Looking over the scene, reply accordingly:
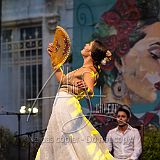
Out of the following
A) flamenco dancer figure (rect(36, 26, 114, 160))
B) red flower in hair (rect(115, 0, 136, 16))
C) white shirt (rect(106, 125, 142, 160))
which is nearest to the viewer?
flamenco dancer figure (rect(36, 26, 114, 160))

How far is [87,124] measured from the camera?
5.26 meters

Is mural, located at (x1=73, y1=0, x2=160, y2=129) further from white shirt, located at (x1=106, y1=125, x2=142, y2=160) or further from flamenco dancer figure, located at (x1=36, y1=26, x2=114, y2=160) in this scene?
flamenco dancer figure, located at (x1=36, y1=26, x2=114, y2=160)

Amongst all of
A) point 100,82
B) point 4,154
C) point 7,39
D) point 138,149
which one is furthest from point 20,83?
point 138,149

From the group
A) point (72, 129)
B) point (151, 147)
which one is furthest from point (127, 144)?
point (151, 147)

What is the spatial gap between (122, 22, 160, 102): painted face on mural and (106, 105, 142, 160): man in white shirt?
2897 millimetres

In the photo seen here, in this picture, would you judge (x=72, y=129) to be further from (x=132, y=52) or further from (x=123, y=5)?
(x=123, y=5)

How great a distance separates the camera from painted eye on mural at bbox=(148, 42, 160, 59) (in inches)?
365

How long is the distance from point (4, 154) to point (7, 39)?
3027 mm

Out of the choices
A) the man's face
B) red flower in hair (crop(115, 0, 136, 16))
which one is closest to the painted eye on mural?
red flower in hair (crop(115, 0, 136, 16))

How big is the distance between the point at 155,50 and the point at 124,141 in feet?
10.9

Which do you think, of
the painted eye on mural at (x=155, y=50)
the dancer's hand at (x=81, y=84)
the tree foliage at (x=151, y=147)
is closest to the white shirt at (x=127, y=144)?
the dancer's hand at (x=81, y=84)

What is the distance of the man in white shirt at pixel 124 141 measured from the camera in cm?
625

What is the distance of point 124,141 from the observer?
6.29 m

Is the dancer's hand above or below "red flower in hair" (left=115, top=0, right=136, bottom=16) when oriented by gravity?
below
